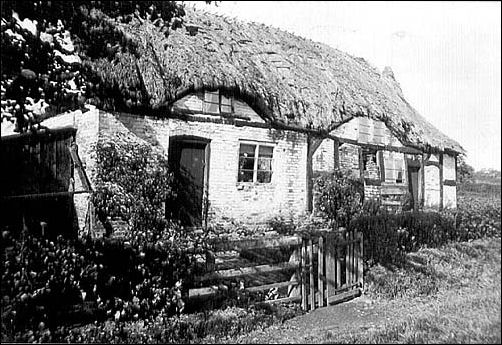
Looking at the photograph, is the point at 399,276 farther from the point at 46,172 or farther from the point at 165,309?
the point at 46,172

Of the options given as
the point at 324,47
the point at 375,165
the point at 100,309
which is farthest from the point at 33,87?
the point at 324,47

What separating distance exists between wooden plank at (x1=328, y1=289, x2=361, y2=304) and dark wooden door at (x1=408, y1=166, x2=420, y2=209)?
6354mm

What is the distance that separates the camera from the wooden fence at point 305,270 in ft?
18.6

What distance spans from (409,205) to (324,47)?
654cm

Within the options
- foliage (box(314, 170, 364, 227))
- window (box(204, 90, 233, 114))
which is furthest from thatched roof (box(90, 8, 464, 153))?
foliage (box(314, 170, 364, 227))

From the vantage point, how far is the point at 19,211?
20.5ft

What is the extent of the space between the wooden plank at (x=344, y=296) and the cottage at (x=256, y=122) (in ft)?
8.40

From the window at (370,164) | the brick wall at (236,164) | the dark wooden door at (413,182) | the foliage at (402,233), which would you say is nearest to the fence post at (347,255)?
the foliage at (402,233)

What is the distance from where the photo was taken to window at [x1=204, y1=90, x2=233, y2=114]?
32.6 feet

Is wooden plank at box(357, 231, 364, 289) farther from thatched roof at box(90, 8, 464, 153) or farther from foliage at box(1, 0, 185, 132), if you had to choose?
thatched roof at box(90, 8, 464, 153)

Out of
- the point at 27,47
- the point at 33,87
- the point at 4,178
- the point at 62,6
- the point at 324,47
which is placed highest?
the point at 324,47

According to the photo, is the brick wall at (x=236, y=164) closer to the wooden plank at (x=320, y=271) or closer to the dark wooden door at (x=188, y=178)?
the dark wooden door at (x=188, y=178)

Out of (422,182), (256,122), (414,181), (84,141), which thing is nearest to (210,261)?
(84,141)

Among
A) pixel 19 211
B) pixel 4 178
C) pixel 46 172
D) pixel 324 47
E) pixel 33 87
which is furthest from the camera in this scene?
pixel 324 47
